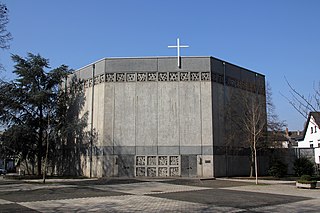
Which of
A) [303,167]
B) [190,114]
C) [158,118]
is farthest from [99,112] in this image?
[303,167]

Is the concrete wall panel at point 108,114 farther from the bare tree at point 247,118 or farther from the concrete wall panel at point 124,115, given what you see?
the bare tree at point 247,118

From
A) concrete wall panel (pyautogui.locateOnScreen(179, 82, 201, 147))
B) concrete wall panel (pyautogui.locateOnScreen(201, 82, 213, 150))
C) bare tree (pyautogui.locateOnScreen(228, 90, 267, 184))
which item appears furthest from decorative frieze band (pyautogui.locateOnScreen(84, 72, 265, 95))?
bare tree (pyautogui.locateOnScreen(228, 90, 267, 184))

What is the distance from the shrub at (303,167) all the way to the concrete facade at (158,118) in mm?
6470

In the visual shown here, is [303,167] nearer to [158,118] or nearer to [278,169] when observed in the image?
[278,169]

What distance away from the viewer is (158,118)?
1292 inches

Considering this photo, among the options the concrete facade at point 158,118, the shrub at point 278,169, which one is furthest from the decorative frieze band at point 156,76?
the shrub at point 278,169

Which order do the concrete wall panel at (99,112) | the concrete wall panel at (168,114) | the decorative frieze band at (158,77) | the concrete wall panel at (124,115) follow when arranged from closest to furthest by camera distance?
the concrete wall panel at (168,114) < the concrete wall panel at (124,115) < the concrete wall panel at (99,112) < the decorative frieze band at (158,77)

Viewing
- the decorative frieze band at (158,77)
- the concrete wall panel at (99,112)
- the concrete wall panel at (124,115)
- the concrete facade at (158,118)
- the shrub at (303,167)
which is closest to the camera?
the concrete facade at (158,118)

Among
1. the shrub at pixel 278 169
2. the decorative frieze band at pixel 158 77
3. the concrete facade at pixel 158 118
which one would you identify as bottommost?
the shrub at pixel 278 169

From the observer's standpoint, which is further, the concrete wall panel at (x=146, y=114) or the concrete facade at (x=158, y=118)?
the concrete wall panel at (x=146, y=114)

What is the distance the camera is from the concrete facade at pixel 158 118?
32.3 m

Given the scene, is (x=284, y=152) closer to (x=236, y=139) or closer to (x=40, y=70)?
(x=236, y=139)

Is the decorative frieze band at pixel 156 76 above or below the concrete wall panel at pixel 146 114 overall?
above

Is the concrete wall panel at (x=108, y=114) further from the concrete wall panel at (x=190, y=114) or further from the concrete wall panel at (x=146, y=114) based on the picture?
the concrete wall panel at (x=190, y=114)
